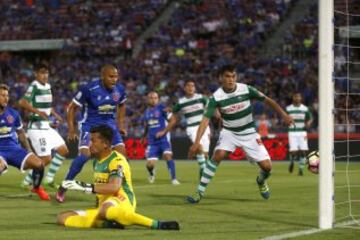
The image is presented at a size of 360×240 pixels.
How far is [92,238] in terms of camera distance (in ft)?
29.1

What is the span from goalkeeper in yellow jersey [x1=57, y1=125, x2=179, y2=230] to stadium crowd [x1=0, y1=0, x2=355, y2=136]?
22.1 metres

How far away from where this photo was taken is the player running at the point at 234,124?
13383 millimetres

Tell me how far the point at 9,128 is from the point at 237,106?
3.69 m

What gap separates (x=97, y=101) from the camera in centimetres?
1338

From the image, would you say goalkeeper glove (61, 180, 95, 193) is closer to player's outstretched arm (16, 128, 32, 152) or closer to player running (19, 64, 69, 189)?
player's outstretched arm (16, 128, 32, 152)

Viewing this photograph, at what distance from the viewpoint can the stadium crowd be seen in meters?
34.9

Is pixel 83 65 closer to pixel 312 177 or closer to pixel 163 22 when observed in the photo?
pixel 163 22

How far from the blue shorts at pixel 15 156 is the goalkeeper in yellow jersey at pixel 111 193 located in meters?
3.94

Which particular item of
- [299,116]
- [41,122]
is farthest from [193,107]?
[299,116]

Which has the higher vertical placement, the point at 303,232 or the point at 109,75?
the point at 109,75

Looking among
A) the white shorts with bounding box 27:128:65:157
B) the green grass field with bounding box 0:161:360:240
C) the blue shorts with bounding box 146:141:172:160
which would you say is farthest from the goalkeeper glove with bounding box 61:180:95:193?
the blue shorts with bounding box 146:141:172:160

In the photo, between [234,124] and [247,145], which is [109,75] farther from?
[247,145]

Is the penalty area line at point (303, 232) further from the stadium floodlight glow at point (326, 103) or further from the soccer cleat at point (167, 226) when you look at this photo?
the soccer cleat at point (167, 226)

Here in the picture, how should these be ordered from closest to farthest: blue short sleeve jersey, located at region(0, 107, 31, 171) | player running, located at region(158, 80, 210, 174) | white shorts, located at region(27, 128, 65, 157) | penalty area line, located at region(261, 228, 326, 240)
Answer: penalty area line, located at region(261, 228, 326, 240) → blue short sleeve jersey, located at region(0, 107, 31, 171) → white shorts, located at region(27, 128, 65, 157) → player running, located at region(158, 80, 210, 174)
